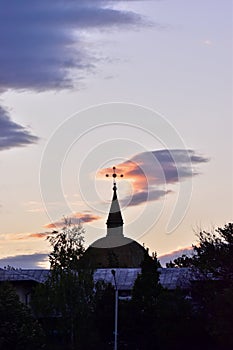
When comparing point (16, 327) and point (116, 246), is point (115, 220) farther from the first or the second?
point (16, 327)

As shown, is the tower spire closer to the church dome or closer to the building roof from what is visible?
the church dome

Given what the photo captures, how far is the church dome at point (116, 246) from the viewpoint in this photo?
4828 inches

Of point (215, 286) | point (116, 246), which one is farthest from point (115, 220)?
point (215, 286)

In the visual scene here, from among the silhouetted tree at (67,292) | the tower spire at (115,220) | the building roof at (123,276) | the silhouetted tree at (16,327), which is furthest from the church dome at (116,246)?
the silhouetted tree at (16,327)

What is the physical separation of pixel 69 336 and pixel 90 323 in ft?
11.1

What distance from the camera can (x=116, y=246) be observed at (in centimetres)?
12900

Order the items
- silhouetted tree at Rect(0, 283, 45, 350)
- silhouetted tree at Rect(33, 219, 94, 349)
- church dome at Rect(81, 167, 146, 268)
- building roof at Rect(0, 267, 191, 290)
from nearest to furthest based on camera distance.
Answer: silhouetted tree at Rect(0, 283, 45, 350) < silhouetted tree at Rect(33, 219, 94, 349) < building roof at Rect(0, 267, 191, 290) < church dome at Rect(81, 167, 146, 268)

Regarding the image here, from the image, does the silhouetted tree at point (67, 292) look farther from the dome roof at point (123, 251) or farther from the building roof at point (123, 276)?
the dome roof at point (123, 251)

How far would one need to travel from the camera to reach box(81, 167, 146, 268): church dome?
402ft

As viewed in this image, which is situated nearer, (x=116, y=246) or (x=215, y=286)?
(x=215, y=286)

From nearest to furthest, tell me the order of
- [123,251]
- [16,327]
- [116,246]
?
[16,327], [123,251], [116,246]

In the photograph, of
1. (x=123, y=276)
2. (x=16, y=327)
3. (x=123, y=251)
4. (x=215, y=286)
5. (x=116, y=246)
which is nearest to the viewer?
(x=16, y=327)

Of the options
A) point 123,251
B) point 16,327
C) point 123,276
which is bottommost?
point 16,327

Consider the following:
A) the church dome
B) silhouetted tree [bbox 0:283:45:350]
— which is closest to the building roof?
silhouetted tree [bbox 0:283:45:350]
